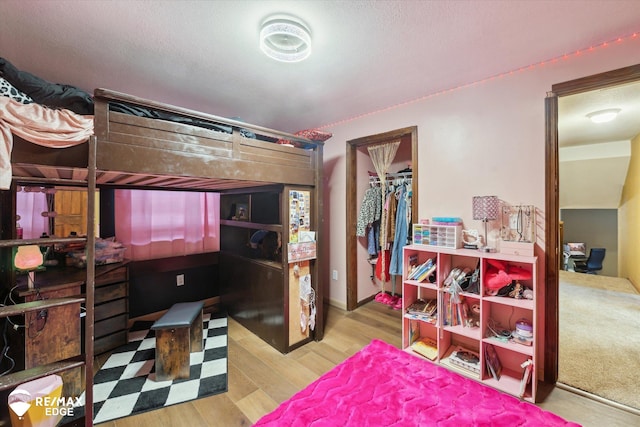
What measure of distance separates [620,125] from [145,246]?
20.2 ft

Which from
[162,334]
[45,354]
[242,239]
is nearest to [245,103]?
[242,239]

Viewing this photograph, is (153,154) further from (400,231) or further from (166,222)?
(400,231)

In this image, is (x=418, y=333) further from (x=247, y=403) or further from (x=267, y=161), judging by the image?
(x=267, y=161)

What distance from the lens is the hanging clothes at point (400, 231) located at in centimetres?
309

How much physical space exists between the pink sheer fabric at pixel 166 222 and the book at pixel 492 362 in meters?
→ 3.15

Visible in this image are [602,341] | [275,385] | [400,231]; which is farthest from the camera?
[400,231]

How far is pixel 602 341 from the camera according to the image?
7.77ft

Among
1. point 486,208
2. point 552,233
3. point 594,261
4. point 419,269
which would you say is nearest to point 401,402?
point 419,269

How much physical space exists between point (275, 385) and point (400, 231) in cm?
216

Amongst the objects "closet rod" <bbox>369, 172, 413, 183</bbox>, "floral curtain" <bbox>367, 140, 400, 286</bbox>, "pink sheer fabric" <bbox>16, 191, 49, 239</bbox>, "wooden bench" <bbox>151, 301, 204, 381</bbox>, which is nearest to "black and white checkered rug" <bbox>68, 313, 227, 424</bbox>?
"wooden bench" <bbox>151, 301, 204, 381</bbox>

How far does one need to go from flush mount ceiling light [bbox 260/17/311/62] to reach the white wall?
1419 mm

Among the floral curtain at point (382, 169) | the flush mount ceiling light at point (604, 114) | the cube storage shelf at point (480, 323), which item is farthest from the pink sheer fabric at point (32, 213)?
the flush mount ceiling light at point (604, 114)

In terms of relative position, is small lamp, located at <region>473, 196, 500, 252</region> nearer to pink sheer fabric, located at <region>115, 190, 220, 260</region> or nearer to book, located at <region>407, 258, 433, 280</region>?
book, located at <region>407, 258, 433, 280</region>

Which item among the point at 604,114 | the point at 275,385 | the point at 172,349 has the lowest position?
the point at 275,385
